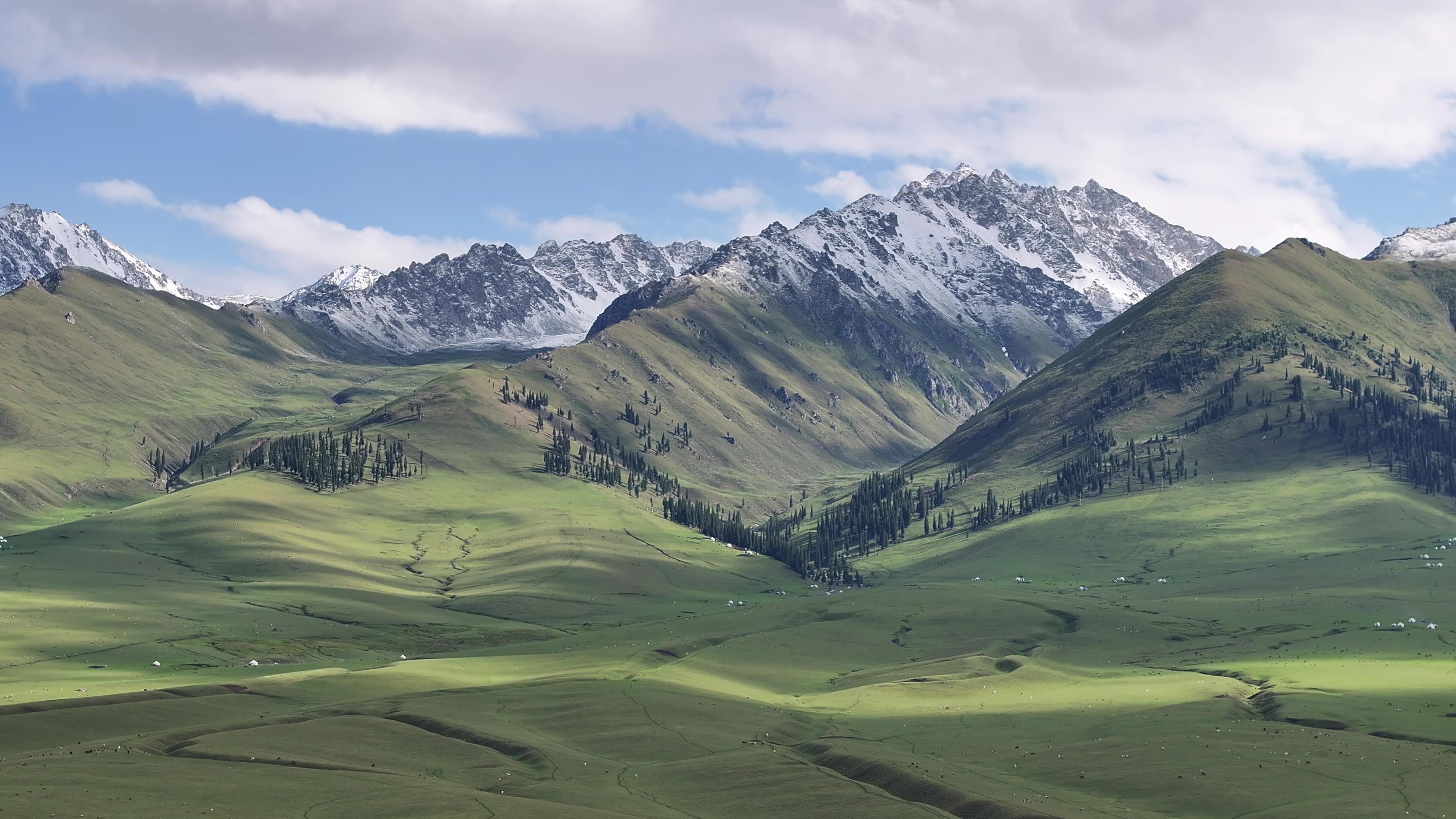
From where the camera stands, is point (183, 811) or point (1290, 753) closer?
point (183, 811)

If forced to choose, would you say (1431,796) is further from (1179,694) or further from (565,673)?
(565,673)

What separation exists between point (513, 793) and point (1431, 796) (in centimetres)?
7175

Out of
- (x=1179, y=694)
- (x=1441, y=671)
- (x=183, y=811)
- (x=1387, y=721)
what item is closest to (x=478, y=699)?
(x=183, y=811)

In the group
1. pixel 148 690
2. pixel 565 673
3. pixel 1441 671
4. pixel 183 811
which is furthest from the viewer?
pixel 565 673

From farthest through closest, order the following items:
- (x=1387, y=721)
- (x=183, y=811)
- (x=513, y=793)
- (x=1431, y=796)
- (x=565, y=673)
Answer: (x=565, y=673), (x=1387, y=721), (x=513, y=793), (x=1431, y=796), (x=183, y=811)

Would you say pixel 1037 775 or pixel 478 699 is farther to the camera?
pixel 478 699

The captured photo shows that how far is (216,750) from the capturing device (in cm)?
12650

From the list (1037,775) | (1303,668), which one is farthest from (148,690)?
(1303,668)

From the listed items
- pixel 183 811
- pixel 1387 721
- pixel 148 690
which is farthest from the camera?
pixel 148 690

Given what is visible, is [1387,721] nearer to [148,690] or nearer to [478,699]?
[478,699]

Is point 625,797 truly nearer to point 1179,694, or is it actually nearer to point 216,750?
point 216,750

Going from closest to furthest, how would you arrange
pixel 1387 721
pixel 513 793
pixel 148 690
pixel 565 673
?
Answer: pixel 513 793
pixel 1387 721
pixel 148 690
pixel 565 673

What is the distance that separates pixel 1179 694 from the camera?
168000mm

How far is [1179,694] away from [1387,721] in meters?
28.8
